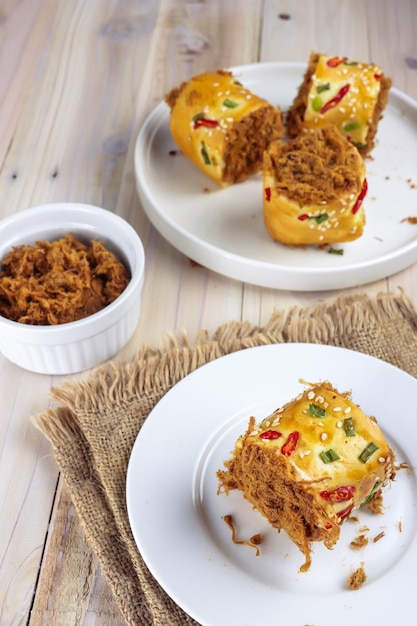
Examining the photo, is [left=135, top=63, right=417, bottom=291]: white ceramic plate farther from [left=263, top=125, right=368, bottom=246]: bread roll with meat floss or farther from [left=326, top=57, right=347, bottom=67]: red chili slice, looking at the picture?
[left=326, top=57, right=347, bottom=67]: red chili slice

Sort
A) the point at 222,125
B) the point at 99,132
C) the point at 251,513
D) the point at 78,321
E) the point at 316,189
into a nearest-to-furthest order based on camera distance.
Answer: the point at 251,513 < the point at 78,321 < the point at 316,189 < the point at 222,125 < the point at 99,132

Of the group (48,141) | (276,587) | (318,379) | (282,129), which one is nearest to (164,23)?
(48,141)

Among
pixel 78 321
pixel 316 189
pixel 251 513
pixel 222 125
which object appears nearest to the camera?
pixel 251 513

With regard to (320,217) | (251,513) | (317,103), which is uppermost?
(317,103)

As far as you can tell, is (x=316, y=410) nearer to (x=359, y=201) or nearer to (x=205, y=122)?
(x=359, y=201)

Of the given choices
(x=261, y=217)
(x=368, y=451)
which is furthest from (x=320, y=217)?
(x=368, y=451)

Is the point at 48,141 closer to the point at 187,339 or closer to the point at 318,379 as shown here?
the point at 187,339
